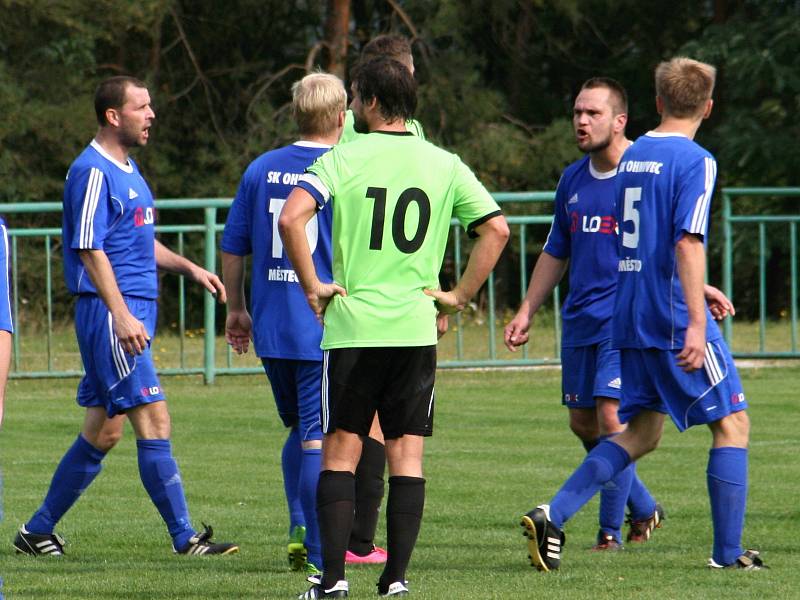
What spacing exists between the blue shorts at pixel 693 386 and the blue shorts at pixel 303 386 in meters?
1.24

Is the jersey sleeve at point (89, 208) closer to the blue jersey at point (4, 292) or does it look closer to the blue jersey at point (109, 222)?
the blue jersey at point (109, 222)

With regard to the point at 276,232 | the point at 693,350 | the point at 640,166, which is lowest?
the point at 693,350

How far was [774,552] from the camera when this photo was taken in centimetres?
658

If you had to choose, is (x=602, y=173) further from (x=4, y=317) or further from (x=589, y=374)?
(x=4, y=317)

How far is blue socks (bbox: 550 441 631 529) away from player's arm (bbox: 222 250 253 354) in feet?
4.71

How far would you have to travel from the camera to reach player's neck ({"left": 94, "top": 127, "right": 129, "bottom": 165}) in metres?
6.62

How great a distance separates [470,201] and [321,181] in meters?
0.51

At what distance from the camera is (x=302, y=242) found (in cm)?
519

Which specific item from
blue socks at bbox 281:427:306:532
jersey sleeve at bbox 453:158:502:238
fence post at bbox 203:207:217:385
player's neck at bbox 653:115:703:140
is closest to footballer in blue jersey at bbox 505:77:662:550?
player's neck at bbox 653:115:703:140

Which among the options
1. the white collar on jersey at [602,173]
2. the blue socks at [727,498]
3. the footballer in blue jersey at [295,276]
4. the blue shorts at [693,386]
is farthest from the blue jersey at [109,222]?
the blue socks at [727,498]

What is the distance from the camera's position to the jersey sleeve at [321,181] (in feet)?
16.9

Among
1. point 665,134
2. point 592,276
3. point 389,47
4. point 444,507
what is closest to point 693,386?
point 665,134

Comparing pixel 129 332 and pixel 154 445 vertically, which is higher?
pixel 129 332

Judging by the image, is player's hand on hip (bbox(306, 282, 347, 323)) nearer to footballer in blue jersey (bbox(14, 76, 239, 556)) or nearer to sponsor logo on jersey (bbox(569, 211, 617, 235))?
footballer in blue jersey (bbox(14, 76, 239, 556))
